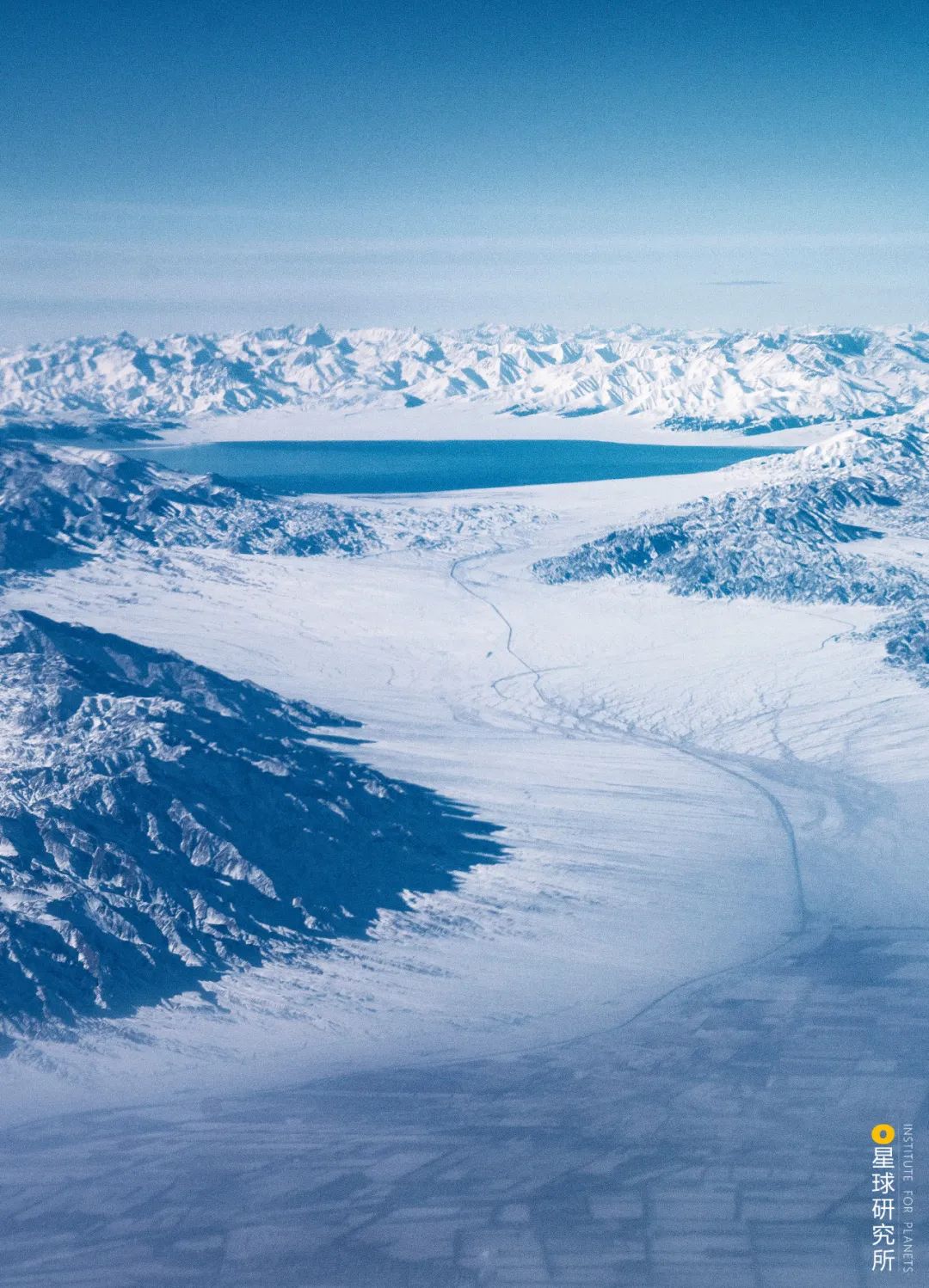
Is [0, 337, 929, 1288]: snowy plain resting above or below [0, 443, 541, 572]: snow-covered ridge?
below

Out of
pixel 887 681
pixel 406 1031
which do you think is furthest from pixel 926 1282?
pixel 887 681

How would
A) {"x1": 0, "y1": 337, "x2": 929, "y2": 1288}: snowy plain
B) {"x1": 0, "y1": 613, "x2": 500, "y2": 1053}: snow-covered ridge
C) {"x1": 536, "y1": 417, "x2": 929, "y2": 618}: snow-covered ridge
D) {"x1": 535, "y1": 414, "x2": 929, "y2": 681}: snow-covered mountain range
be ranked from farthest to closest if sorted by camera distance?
1. {"x1": 536, "y1": 417, "x2": 929, "y2": 618}: snow-covered ridge
2. {"x1": 535, "y1": 414, "x2": 929, "y2": 681}: snow-covered mountain range
3. {"x1": 0, "y1": 613, "x2": 500, "y2": 1053}: snow-covered ridge
4. {"x1": 0, "y1": 337, "x2": 929, "y2": 1288}: snowy plain

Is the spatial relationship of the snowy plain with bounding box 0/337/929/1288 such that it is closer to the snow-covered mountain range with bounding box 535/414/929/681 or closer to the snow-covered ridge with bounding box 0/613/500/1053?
the snow-covered ridge with bounding box 0/613/500/1053

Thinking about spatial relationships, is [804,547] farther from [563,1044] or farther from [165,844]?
[563,1044]

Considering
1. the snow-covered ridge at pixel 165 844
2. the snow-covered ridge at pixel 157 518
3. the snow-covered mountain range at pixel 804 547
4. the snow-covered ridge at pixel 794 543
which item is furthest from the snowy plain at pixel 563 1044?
the snow-covered ridge at pixel 157 518

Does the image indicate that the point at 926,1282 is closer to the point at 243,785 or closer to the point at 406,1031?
the point at 406,1031

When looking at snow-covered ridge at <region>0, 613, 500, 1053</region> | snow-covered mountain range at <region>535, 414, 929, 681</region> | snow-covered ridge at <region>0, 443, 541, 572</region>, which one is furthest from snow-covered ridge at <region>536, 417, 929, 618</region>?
snow-covered ridge at <region>0, 613, 500, 1053</region>

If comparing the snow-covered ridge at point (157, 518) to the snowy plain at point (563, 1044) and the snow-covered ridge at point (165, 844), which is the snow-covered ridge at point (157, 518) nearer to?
the snowy plain at point (563, 1044)
